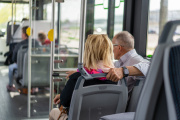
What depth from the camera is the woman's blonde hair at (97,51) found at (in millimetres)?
2230

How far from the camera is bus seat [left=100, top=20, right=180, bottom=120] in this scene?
946mm

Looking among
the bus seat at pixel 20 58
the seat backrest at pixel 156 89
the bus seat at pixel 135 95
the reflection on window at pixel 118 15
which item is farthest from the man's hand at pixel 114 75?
the bus seat at pixel 20 58

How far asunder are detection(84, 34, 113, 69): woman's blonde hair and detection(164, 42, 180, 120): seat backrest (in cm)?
126

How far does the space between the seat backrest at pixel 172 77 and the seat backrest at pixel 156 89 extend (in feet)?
0.07

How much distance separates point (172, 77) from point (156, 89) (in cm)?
12

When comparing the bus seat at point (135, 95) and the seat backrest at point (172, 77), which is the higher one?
the seat backrest at point (172, 77)

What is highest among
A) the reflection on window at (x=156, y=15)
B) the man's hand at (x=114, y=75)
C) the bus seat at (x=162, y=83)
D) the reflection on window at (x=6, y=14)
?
the reflection on window at (x=6, y=14)

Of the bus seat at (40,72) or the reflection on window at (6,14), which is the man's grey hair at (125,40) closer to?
the bus seat at (40,72)

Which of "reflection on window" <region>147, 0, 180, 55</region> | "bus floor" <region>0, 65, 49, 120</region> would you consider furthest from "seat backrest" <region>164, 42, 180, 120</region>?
"bus floor" <region>0, 65, 49, 120</region>

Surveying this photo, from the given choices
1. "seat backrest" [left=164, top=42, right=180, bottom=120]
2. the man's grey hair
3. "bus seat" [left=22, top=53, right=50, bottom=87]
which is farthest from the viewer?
"bus seat" [left=22, top=53, right=50, bottom=87]

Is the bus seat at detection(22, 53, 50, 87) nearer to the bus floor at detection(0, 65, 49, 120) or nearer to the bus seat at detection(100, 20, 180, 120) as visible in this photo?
the bus floor at detection(0, 65, 49, 120)

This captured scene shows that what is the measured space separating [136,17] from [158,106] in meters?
2.38

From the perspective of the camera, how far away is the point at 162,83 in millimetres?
1070

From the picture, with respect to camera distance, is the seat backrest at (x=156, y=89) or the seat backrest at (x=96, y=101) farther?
the seat backrest at (x=96, y=101)
